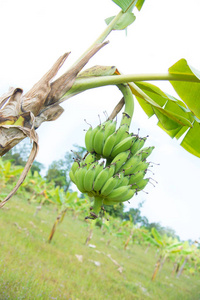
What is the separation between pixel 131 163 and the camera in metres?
1.28

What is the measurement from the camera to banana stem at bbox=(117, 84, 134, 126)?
1268 millimetres

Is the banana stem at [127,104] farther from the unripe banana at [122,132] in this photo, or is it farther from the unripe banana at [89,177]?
the unripe banana at [89,177]

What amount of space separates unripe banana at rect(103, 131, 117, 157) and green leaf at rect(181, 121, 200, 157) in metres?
0.85

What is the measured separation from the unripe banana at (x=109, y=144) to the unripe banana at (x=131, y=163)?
0.40ft

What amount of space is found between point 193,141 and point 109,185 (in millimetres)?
1062

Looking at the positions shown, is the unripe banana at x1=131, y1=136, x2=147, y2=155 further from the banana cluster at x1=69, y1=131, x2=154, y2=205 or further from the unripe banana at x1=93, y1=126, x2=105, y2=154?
the unripe banana at x1=93, y1=126, x2=105, y2=154

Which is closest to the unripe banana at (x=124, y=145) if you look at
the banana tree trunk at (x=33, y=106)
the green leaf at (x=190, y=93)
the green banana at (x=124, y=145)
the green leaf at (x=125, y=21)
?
the green banana at (x=124, y=145)

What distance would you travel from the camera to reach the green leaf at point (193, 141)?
182 centimetres

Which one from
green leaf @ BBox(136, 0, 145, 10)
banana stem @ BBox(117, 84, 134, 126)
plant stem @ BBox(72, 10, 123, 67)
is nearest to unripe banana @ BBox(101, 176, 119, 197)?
banana stem @ BBox(117, 84, 134, 126)

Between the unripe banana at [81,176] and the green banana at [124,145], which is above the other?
the green banana at [124,145]

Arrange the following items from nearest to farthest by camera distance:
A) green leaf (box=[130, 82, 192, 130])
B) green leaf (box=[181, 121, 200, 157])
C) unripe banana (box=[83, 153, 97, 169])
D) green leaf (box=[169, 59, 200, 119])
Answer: unripe banana (box=[83, 153, 97, 169])
green leaf (box=[130, 82, 192, 130])
green leaf (box=[169, 59, 200, 119])
green leaf (box=[181, 121, 200, 157])

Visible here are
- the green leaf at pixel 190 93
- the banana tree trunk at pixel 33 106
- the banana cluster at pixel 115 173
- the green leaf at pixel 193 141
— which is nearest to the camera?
the banana tree trunk at pixel 33 106

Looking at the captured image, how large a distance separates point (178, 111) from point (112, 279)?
5932 millimetres

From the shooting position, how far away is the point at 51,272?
4684 mm
